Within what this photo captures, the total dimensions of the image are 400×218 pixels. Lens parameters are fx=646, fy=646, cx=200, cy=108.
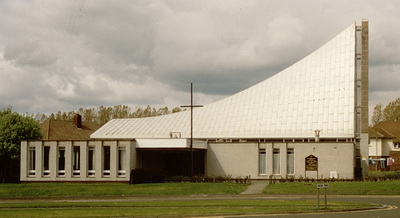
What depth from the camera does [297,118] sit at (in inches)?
2756

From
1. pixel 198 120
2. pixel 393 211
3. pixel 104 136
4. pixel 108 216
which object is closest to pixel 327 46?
pixel 198 120

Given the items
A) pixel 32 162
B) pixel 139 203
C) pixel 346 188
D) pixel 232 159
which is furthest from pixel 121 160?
pixel 139 203

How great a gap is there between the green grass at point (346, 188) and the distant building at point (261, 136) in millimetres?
9243

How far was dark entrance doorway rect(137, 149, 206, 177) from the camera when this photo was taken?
212 feet

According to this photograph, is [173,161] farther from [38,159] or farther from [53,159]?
[38,159]

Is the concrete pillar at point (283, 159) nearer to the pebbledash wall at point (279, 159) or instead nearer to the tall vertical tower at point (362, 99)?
the pebbledash wall at point (279, 159)

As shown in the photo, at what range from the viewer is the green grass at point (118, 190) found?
47.0 meters

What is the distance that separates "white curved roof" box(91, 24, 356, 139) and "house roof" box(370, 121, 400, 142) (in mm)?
40888

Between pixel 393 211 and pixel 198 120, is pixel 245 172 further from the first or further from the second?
pixel 393 211

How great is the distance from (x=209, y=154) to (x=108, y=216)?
3681 centimetres

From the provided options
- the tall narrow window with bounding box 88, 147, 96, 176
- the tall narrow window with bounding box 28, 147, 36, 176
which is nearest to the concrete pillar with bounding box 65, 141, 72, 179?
the tall narrow window with bounding box 88, 147, 96, 176

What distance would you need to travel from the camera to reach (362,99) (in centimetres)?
6856

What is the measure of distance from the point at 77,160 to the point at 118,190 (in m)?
11.2

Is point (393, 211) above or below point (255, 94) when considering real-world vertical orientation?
below
